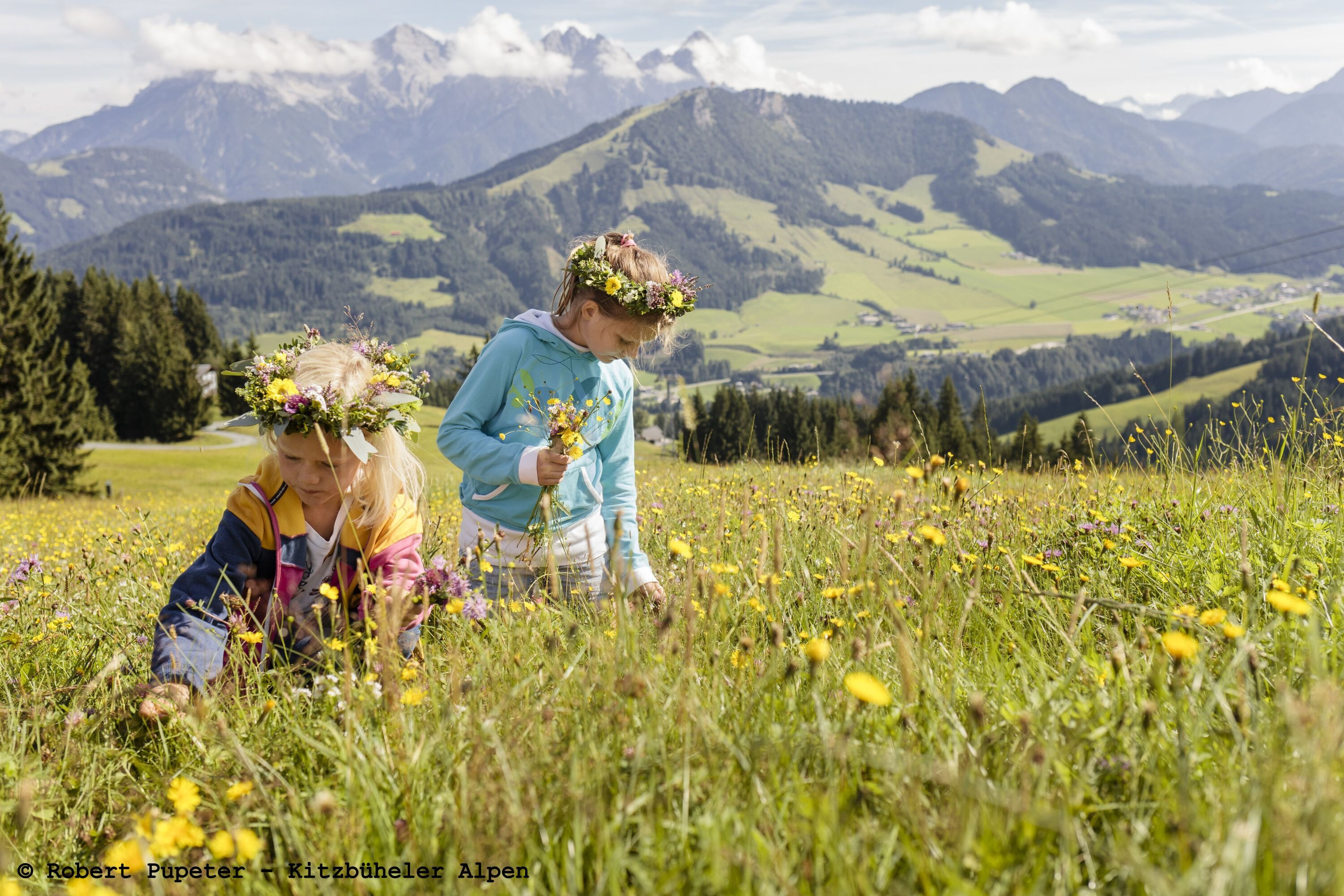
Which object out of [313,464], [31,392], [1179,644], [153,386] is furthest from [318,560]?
[153,386]

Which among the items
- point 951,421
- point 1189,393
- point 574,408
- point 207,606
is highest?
point 574,408

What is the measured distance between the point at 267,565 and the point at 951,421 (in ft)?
189

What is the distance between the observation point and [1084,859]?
4.89 ft

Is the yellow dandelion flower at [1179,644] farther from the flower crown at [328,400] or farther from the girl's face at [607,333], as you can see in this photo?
the girl's face at [607,333]

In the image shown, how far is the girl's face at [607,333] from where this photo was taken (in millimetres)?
4277

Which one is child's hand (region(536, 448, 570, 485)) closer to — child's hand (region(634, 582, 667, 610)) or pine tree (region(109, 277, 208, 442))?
child's hand (region(634, 582, 667, 610))

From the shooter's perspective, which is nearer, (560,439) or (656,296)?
(560,439)

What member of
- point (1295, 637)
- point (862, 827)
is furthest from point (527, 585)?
point (1295, 637)

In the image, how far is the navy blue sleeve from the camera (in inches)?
109

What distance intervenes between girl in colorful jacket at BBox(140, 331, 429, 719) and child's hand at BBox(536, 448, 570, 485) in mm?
574

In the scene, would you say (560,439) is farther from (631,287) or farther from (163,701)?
(163,701)

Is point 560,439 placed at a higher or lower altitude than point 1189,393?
higher

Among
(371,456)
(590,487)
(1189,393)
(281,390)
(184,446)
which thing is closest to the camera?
(281,390)

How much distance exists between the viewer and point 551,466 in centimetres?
348
